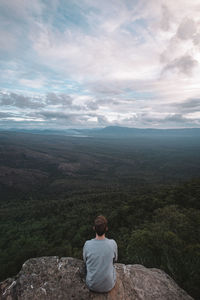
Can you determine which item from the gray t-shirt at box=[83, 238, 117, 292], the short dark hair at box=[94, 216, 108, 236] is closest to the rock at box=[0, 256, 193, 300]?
the gray t-shirt at box=[83, 238, 117, 292]

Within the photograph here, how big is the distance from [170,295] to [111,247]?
3.22m

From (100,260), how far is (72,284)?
74.1 inches

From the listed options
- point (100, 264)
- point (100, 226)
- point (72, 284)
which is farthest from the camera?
Result: point (72, 284)

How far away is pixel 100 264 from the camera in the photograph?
4.31 metres

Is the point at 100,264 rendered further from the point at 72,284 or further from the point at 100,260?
the point at 72,284

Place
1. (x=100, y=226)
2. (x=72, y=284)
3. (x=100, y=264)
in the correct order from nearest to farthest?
(x=100, y=264)
(x=100, y=226)
(x=72, y=284)

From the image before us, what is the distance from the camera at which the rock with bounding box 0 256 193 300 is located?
473cm

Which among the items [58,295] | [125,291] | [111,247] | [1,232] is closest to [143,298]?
[125,291]

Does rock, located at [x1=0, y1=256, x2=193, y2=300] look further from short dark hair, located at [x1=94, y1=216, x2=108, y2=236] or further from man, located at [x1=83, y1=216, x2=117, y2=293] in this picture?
short dark hair, located at [x1=94, y1=216, x2=108, y2=236]

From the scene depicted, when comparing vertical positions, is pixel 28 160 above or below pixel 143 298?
below

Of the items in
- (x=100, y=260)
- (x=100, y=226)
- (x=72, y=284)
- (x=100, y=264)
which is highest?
(x=100, y=226)

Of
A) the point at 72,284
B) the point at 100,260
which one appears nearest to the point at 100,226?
the point at 100,260

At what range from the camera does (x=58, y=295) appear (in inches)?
189

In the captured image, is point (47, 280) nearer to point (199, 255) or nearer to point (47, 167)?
point (199, 255)
